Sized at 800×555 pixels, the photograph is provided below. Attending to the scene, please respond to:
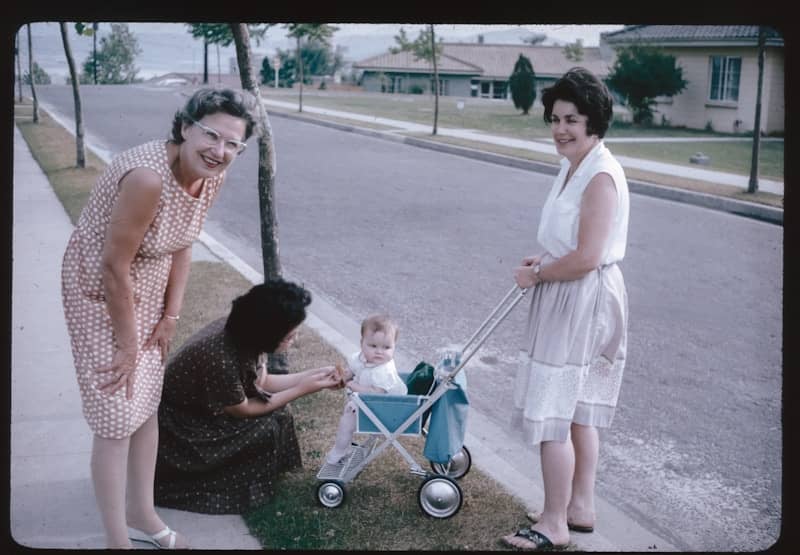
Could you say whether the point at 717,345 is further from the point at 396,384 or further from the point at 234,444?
the point at 234,444

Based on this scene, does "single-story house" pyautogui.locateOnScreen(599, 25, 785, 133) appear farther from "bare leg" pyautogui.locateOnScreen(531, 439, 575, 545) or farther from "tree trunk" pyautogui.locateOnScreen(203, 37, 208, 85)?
"bare leg" pyautogui.locateOnScreen(531, 439, 575, 545)

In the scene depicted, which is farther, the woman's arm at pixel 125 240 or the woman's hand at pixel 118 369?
the woman's hand at pixel 118 369

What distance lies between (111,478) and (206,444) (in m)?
0.58

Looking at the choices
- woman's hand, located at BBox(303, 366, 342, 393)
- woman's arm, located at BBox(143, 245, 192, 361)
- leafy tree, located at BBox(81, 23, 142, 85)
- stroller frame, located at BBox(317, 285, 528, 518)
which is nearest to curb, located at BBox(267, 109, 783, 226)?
leafy tree, located at BBox(81, 23, 142, 85)

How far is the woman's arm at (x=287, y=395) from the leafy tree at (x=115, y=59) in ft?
8.63

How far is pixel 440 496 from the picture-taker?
11.2 ft

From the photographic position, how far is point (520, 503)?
3.62 metres

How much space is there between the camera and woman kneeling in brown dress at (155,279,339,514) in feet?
11.1

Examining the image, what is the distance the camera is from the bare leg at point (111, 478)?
2971 mm

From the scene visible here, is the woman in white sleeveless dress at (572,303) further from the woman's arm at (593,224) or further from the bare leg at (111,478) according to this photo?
the bare leg at (111,478)

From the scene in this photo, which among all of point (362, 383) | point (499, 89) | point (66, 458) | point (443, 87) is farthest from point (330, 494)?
point (499, 89)

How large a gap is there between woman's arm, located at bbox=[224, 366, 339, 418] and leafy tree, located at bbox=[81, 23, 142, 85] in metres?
2.63

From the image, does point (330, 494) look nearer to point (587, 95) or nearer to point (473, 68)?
point (587, 95)

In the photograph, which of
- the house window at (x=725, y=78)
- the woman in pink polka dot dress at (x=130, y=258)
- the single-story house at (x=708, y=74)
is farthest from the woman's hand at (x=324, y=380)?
the house window at (x=725, y=78)
